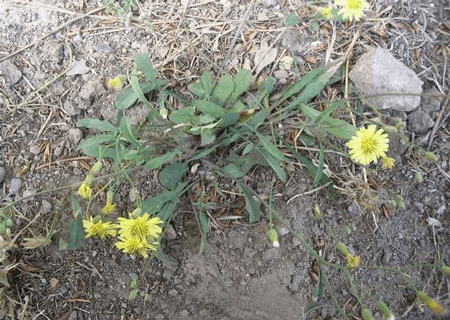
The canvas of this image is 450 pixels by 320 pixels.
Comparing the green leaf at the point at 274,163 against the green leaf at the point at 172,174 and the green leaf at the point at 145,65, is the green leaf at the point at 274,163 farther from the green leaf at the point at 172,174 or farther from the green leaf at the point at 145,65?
the green leaf at the point at 145,65

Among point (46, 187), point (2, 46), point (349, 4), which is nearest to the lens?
point (349, 4)

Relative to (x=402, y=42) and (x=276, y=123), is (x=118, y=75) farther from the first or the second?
(x=402, y=42)

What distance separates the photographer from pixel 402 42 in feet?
6.61

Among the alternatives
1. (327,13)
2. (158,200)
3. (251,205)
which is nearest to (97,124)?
(158,200)

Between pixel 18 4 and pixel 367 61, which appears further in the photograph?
pixel 18 4

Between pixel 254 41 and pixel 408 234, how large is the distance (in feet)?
3.39

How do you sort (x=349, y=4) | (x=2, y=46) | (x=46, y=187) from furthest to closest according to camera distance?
(x=2, y=46) < (x=46, y=187) < (x=349, y=4)

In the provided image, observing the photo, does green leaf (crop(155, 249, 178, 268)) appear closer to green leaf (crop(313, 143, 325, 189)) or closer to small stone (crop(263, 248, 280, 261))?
small stone (crop(263, 248, 280, 261))

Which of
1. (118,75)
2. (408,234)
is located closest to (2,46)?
(118,75)

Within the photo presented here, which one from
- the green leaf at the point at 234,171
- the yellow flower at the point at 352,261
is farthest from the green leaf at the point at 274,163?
the yellow flower at the point at 352,261

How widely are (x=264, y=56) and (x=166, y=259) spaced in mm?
937

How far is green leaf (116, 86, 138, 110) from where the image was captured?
6.31 ft

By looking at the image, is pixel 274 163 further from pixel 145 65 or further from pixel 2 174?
pixel 2 174

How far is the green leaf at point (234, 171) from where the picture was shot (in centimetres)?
180
